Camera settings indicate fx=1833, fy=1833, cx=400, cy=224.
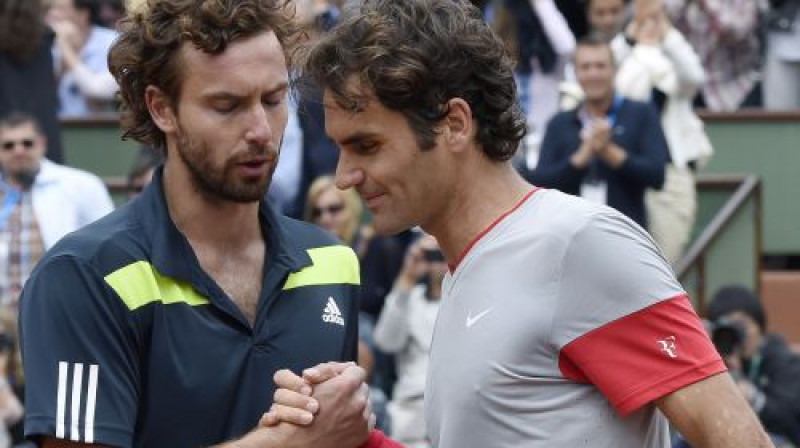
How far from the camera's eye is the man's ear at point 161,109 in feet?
13.9

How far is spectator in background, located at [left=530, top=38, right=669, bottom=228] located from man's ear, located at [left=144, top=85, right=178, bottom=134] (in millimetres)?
5207

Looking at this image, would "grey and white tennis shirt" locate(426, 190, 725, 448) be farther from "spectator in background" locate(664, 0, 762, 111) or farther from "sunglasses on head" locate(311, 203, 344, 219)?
"spectator in background" locate(664, 0, 762, 111)

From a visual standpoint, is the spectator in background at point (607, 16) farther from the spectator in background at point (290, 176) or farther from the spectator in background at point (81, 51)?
the spectator in background at point (81, 51)

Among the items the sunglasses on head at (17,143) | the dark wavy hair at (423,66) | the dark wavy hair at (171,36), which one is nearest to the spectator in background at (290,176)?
the sunglasses on head at (17,143)

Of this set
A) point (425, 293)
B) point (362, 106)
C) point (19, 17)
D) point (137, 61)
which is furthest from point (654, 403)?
point (19, 17)

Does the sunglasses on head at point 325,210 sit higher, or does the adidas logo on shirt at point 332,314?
the adidas logo on shirt at point 332,314

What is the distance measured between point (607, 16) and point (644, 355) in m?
7.40

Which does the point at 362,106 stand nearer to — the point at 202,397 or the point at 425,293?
the point at 202,397

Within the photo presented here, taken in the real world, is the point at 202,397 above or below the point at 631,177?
above

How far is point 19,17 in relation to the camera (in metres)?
10.2

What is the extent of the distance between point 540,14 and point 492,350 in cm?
796

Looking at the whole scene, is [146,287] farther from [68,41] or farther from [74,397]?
[68,41]

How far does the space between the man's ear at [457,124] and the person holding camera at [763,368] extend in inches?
190

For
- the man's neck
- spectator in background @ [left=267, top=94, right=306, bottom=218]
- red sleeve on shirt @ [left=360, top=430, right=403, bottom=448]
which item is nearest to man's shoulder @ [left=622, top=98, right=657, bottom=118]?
spectator in background @ [left=267, top=94, right=306, bottom=218]
